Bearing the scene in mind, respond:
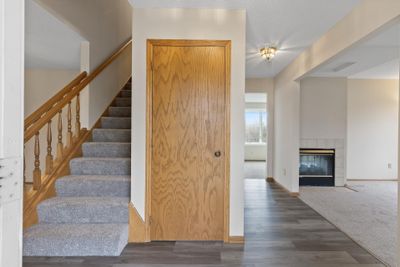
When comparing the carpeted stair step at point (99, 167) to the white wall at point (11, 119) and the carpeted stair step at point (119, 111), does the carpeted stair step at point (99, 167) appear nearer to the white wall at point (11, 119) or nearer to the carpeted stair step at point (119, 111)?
the carpeted stair step at point (119, 111)

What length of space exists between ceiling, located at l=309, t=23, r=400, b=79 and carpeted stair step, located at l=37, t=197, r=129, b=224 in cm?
302

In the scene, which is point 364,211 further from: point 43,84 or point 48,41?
point 43,84

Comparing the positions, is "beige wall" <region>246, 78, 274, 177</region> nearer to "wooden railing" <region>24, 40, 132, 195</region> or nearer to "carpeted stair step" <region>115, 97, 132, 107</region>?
"carpeted stair step" <region>115, 97, 132, 107</region>

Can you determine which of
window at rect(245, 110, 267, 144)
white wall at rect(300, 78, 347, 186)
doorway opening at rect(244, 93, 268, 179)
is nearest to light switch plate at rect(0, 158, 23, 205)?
white wall at rect(300, 78, 347, 186)

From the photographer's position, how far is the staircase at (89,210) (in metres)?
2.46

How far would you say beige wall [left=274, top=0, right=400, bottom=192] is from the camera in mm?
2488

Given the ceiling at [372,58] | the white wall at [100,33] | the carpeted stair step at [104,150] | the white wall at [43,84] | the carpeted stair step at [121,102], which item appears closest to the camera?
the white wall at [100,33]

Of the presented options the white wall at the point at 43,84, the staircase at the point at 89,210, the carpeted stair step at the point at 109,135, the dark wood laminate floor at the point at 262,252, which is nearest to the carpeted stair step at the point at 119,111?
the carpeted stair step at the point at 109,135

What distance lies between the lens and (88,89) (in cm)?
369

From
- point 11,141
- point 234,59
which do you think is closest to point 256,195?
point 234,59

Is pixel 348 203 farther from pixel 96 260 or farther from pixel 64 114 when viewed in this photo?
pixel 64 114

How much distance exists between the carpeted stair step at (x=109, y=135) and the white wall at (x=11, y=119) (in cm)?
317

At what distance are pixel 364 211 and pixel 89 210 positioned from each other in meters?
3.70

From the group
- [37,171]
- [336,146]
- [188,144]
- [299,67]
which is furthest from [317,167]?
[37,171]
